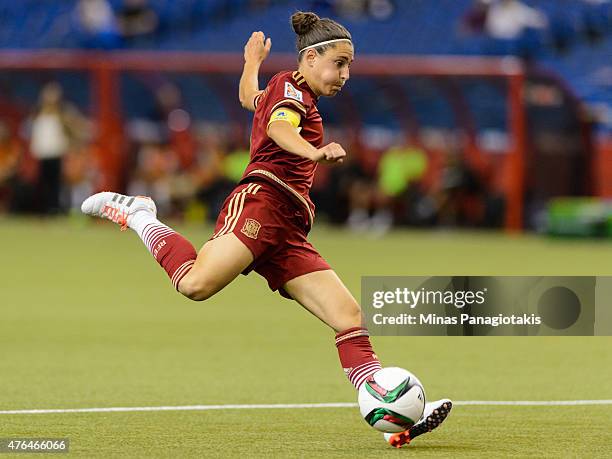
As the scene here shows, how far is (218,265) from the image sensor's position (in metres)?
7.46

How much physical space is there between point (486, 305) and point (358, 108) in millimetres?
20101

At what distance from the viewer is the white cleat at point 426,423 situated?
23.9ft

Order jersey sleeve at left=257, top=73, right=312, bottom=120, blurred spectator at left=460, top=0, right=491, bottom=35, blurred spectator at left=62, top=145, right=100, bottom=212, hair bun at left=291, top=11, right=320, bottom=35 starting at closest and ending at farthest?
jersey sleeve at left=257, top=73, right=312, bottom=120 < hair bun at left=291, top=11, right=320, bottom=35 < blurred spectator at left=62, top=145, right=100, bottom=212 < blurred spectator at left=460, top=0, right=491, bottom=35

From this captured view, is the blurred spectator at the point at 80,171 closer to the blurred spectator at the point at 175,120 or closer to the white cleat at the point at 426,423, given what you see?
the blurred spectator at the point at 175,120

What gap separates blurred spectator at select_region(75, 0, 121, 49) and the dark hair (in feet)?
77.1

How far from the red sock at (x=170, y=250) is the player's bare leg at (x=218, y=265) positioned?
0.12 m

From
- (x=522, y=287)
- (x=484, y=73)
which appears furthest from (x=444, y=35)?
(x=522, y=287)

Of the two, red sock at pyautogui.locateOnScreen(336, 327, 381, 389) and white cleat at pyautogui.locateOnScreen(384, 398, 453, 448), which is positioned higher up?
red sock at pyautogui.locateOnScreen(336, 327, 381, 389)

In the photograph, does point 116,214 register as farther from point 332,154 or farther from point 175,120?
point 175,120

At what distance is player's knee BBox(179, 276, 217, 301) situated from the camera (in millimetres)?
7469

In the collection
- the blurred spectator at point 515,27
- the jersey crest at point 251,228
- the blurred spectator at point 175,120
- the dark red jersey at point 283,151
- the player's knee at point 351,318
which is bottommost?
the player's knee at point 351,318

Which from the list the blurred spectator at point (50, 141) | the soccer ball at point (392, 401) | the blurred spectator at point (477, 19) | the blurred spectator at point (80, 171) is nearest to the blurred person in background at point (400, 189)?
the blurred spectator at point (477, 19)

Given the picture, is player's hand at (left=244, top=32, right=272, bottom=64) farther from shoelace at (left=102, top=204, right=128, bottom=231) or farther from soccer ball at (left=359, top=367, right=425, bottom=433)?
soccer ball at (left=359, top=367, right=425, bottom=433)

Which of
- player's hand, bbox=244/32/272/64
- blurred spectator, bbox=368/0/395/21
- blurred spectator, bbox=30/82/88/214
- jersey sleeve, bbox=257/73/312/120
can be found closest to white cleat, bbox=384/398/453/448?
jersey sleeve, bbox=257/73/312/120
